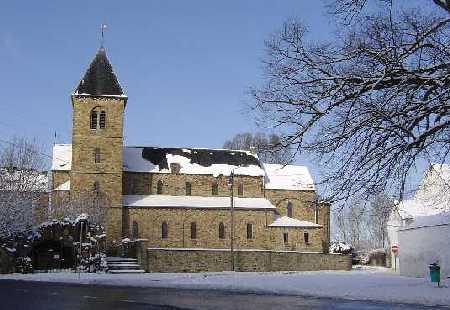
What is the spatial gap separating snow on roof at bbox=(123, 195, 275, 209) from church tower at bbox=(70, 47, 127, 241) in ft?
6.86

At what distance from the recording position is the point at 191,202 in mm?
56594

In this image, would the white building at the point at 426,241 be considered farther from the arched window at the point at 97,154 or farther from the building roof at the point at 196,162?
the arched window at the point at 97,154

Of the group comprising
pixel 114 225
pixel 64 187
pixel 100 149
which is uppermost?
pixel 100 149

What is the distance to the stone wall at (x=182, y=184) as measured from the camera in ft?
186

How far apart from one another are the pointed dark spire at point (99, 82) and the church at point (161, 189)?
0.29 ft

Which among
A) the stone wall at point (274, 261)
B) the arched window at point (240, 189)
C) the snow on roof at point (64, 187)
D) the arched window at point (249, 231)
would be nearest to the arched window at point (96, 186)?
the snow on roof at point (64, 187)

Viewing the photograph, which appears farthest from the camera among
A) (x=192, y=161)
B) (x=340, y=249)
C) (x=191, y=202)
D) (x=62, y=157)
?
(x=340, y=249)

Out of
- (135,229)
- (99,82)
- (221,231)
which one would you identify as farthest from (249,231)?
(99,82)

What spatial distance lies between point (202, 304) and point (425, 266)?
2222 centimetres

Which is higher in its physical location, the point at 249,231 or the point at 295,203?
the point at 295,203

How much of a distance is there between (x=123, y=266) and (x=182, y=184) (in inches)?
718

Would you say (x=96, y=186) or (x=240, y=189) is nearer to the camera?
(x=96, y=186)

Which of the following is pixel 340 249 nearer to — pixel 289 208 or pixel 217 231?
pixel 289 208

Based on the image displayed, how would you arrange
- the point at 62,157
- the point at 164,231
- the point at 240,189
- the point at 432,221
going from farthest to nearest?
the point at 240,189 → the point at 62,157 → the point at 164,231 → the point at 432,221
